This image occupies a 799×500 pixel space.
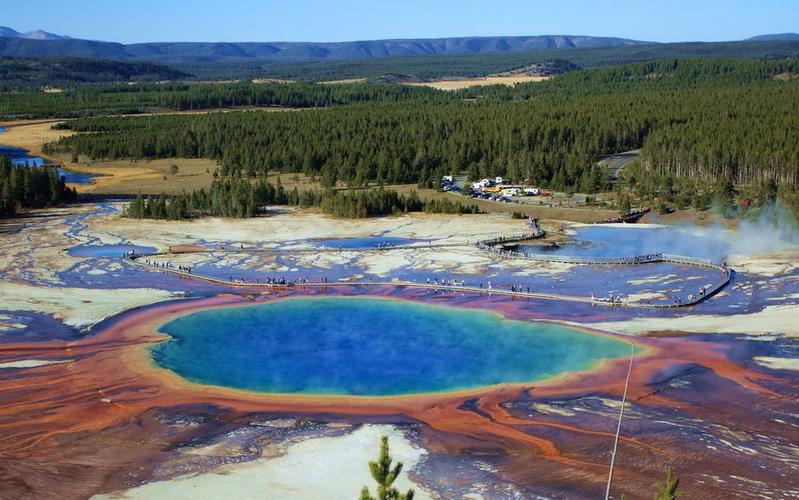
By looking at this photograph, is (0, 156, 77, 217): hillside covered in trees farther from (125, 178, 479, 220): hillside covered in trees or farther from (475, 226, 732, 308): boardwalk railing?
(475, 226, 732, 308): boardwalk railing

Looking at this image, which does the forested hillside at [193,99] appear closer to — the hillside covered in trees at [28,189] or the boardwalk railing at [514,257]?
the hillside covered in trees at [28,189]

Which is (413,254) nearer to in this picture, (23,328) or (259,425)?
(23,328)

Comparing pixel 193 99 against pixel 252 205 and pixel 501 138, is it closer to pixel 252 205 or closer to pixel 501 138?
pixel 501 138

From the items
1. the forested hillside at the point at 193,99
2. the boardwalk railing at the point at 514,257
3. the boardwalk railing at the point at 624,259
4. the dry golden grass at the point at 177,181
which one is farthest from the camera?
the forested hillside at the point at 193,99

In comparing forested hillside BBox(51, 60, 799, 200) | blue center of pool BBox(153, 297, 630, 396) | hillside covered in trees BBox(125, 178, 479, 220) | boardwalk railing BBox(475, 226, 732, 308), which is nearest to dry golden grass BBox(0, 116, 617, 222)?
forested hillside BBox(51, 60, 799, 200)

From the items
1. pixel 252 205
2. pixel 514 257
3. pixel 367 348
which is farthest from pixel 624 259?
pixel 252 205

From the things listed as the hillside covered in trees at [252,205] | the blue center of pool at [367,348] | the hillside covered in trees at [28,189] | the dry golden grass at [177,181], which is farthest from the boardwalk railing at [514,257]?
the hillside covered in trees at [28,189]

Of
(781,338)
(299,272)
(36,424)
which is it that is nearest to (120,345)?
(36,424)
